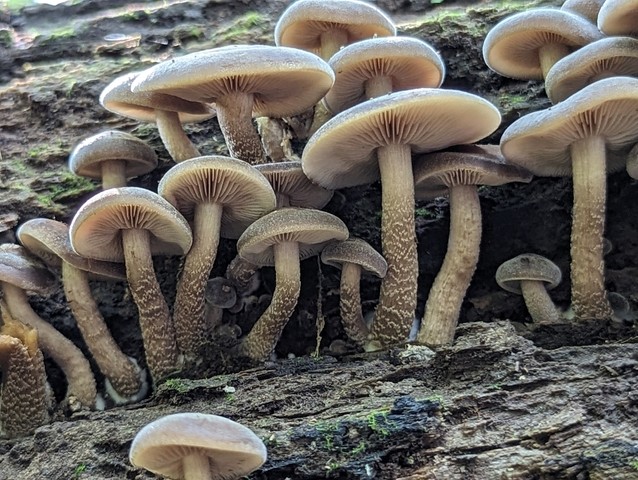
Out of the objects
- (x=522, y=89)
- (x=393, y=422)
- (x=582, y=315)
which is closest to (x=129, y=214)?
(x=393, y=422)

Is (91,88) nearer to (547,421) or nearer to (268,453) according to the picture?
(268,453)

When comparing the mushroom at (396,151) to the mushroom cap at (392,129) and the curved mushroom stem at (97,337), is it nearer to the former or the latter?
the mushroom cap at (392,129)

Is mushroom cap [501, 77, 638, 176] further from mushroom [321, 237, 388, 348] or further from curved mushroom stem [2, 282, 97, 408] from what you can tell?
curved mushroom stem [2, 282, 97, 408]

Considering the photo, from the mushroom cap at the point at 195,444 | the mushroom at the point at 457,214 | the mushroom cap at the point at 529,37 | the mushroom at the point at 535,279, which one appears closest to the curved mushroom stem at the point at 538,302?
the mushroom at the point at 535,279

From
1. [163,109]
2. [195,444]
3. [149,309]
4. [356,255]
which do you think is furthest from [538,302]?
[163,109]

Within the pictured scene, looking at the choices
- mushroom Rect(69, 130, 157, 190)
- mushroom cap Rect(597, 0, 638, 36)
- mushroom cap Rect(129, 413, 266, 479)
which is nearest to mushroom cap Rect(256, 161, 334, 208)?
mushroom Rect(69, 130, 157, 190)

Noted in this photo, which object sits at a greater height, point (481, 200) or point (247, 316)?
point (481, 200)

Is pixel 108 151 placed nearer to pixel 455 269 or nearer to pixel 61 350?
pixel 61 350
